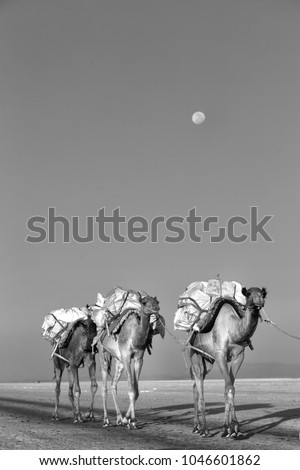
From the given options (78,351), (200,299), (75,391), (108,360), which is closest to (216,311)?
(200,299)

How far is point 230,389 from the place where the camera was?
729 inches

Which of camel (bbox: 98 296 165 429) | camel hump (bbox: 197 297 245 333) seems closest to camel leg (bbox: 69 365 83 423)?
camel (bbox: 98 296 165 429)

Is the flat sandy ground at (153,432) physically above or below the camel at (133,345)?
below

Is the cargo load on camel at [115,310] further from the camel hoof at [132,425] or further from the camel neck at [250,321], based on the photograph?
the camel neck at [250,321]

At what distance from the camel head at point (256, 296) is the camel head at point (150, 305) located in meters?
3.08

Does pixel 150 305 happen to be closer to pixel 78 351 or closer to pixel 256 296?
pixel 256 296

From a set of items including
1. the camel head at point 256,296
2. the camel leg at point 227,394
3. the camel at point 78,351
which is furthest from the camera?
the camel at point 78,351

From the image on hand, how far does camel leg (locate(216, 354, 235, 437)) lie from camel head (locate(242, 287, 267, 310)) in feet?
5.84

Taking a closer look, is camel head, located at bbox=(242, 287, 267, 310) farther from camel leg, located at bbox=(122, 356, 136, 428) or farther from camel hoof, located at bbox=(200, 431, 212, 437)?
camel leg, located at bbox=(122, 356, 136, 428)

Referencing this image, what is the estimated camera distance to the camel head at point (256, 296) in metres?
17.8

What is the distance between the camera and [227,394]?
1844cm

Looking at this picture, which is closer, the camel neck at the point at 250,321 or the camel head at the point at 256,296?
the camel head at the point at 256,296

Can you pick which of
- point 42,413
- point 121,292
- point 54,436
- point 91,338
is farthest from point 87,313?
point 54,436

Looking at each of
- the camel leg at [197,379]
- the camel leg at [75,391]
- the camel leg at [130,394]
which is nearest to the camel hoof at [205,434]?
the camel leg at [197,379]
